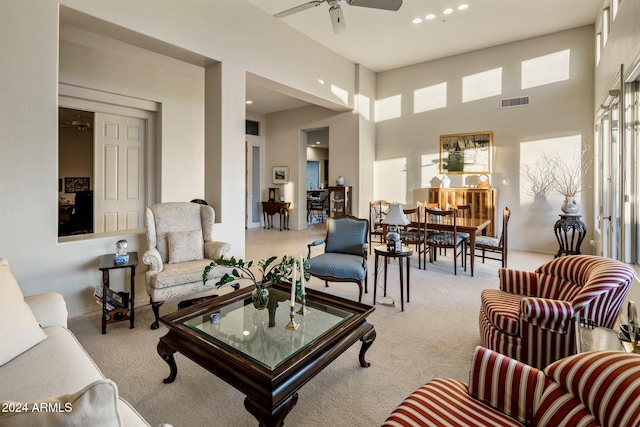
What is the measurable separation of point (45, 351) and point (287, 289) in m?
1.51

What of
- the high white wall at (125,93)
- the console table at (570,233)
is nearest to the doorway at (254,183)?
the high white wall at (125,93)

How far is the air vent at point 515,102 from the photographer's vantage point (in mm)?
6043

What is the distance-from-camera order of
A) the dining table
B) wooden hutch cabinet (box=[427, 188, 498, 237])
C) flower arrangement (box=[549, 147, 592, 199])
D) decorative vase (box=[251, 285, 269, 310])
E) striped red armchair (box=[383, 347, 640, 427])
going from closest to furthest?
1. striped red armchair (box=[383, 347, 640, 427])
2. decorative vase (box=[251, 285, 269, 310])
3. the dining table
4. flower arrangement (box=[549, 147, 592, 199])
5. wooden hutch cabinet (box=[427, 188, 498, 237])

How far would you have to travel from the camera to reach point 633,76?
282 centimetres

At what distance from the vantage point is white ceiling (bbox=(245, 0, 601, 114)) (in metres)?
4.85

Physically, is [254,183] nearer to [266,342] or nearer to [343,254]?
[343,254]

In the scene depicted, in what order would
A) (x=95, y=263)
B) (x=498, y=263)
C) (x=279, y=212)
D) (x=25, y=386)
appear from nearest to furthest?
(x=25, y=386), (x=95, y=263), (x=498, y=263), (x=279, y=212)

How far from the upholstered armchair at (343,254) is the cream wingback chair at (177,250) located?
104cm

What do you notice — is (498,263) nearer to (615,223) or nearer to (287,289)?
(615,223)

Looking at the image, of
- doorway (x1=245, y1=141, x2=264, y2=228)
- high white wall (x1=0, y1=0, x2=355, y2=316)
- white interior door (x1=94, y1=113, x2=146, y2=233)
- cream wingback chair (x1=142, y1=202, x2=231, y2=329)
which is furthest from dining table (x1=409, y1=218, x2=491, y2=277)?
doorway (x1=245, y1=141, x2=264, y2=228)

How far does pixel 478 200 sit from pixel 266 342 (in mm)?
5692

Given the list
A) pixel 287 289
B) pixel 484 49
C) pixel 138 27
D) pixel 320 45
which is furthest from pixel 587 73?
pixel 138 27

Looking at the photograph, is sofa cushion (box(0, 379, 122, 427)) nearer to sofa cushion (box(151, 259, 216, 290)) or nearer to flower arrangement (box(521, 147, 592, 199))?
sofa cushion (box(151, 259, 216, 290))

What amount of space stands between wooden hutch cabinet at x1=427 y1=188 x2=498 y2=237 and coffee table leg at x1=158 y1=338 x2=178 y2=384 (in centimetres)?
567
